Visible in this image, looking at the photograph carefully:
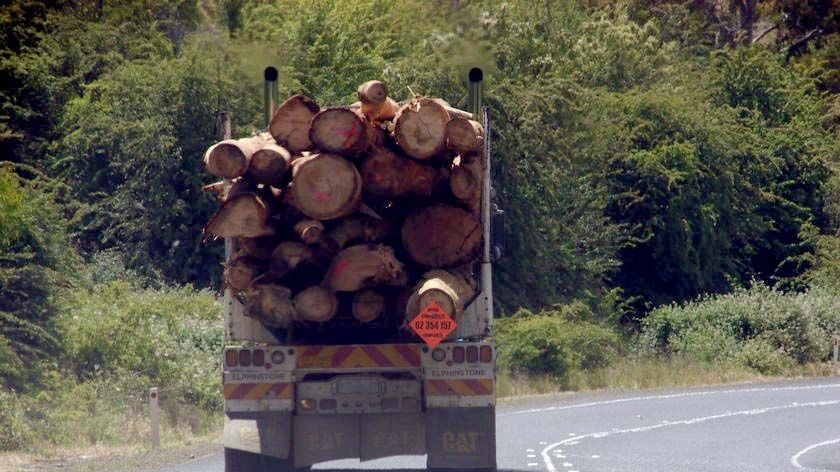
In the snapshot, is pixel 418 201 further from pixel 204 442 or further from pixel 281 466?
pixel 204 442

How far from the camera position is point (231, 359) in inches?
434

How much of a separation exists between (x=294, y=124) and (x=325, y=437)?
100 inches

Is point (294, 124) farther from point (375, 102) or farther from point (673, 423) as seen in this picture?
point (673, 423)

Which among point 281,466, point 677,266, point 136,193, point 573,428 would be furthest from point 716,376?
point 281,466

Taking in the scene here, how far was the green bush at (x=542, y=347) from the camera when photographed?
1033 inches

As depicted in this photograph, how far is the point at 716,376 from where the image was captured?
28078mm

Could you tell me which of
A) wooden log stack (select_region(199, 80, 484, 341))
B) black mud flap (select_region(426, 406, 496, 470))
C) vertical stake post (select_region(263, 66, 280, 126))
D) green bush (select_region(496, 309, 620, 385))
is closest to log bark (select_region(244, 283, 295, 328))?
wooden log stack (select_region(199, 80, 484, 341))

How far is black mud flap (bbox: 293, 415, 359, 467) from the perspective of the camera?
1101 centimetres

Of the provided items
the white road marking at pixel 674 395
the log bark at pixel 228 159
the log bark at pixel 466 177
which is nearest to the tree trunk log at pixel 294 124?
the log bark at pixel 228 159

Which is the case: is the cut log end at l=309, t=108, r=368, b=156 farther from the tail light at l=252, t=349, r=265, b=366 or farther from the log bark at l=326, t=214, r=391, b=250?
the tail light at l=252, t=349, r=265, b=366

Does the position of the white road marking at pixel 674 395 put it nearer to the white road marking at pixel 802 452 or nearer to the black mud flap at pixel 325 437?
the white road marking at pixel 802 452

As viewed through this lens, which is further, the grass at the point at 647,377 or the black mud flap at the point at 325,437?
the grass at the point at 647,377

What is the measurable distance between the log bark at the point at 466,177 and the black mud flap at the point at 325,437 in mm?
2012

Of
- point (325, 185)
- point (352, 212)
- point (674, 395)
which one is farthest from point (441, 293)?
point (674, 395)
